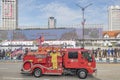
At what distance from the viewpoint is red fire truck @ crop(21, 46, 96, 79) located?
19.1 metres

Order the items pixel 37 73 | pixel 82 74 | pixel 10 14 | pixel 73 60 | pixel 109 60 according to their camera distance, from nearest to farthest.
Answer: pixel 82 74
pixel 73 60
pixel 37 73
pixel 109 60
pixel 10 14

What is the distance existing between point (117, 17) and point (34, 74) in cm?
17657

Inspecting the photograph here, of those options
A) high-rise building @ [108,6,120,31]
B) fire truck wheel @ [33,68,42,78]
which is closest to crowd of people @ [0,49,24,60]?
fire truck wheel @ [33,68,42,78]

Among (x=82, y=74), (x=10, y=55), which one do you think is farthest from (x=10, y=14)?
(x=82, y=74)

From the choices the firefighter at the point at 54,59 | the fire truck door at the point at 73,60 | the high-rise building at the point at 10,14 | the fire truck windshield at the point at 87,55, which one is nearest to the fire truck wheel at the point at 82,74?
the fire truck door at the point at 73,60

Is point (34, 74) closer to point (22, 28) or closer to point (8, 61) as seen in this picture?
point (8, 61)

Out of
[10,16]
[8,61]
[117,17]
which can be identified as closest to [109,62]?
[8,61]

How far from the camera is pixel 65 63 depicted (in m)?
19.3

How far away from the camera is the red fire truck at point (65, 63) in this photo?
19.1m

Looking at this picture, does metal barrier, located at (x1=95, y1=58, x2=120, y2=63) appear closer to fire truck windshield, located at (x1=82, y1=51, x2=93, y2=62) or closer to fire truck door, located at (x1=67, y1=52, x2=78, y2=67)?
fire truck windshield, located at (x1=82, y1=51, x2=93, y2=62)

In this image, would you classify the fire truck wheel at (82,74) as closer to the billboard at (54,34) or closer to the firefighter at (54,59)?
the firefighter at (54,59)

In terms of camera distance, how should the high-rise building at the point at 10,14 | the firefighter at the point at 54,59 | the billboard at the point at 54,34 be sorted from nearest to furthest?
the firefighter at the point at 54,59
the billboard at the point at 54,34
the high-rise building at the point at 10,14

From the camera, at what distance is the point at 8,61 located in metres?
37.7

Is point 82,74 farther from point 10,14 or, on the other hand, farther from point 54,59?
point 10,14
